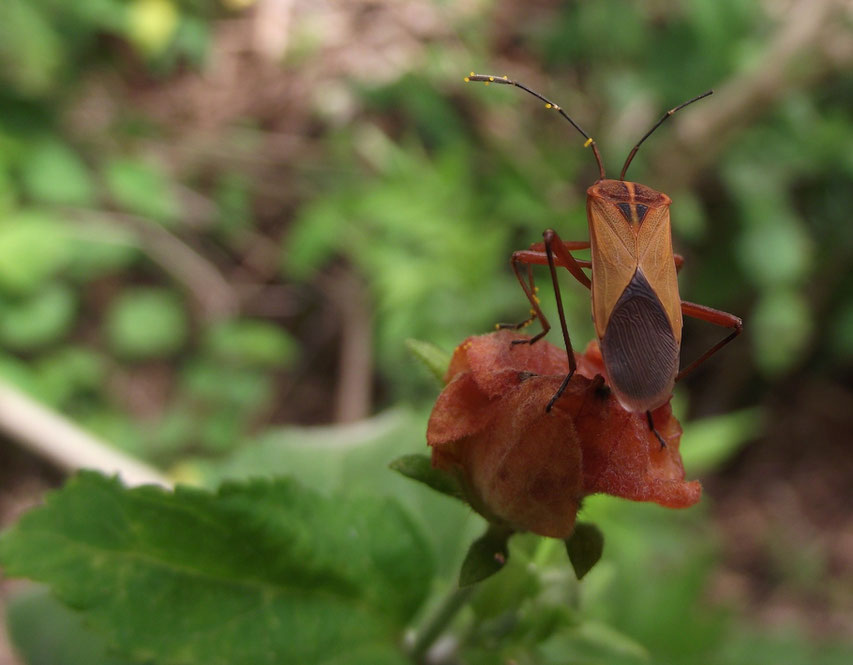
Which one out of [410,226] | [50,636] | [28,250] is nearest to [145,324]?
[28,250]

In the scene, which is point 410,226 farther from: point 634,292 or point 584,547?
point 584,547

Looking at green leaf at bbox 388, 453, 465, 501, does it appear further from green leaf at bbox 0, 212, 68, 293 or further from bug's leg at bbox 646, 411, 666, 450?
green leaf at bbox 0, 212, 68, 293

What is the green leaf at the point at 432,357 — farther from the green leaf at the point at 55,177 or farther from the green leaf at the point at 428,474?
the green leaf at the point at 55,177

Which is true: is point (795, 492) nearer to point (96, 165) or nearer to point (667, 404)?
point (667, 404)

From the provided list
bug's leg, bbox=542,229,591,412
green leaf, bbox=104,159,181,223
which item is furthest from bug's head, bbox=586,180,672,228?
green leaf, bbox=104,159,181,223

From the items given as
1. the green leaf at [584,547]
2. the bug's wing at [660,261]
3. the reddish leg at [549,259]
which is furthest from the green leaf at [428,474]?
the bug's wing at [660,261]

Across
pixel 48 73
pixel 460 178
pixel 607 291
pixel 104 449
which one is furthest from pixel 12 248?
pixel 607 291
